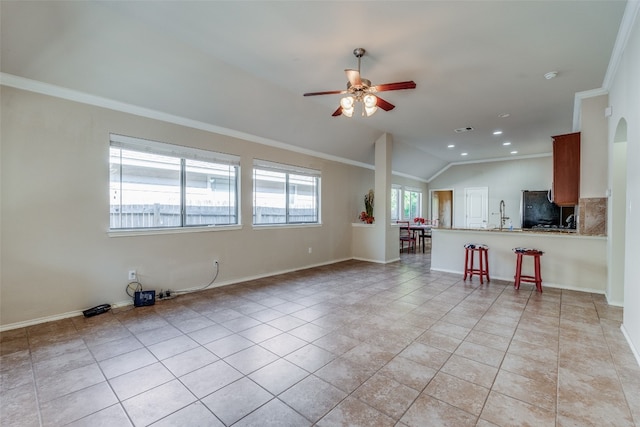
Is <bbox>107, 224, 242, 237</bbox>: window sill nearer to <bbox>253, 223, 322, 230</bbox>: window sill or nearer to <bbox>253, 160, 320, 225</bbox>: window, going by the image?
<bbox>253, 223, 322, 230</bbox>: window sill

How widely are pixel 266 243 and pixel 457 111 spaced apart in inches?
168

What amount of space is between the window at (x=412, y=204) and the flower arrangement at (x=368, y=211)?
296 centimetres

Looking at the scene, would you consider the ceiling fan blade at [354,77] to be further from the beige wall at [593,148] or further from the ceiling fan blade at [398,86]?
the beige wall at [593,148]

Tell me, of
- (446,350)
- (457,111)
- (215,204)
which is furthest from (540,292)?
(215,204)

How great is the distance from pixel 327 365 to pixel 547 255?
448 cm

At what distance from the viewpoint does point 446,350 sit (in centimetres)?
253

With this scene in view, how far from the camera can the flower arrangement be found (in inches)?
282

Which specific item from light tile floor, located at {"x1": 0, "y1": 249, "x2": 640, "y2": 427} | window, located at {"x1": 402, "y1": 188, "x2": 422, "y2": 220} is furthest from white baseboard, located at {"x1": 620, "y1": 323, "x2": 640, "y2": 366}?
window, located at {"x1": 402, "y1": 188, "x2": 422, "y2": 220}

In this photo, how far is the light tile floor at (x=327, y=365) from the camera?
1.75 meters

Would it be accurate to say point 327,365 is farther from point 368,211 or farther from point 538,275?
point 368,211

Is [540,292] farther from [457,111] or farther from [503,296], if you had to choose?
[457,111]

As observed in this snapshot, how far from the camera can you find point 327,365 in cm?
228

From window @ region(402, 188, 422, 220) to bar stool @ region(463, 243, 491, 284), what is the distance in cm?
480

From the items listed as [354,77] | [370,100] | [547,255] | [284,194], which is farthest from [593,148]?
[284,194]
